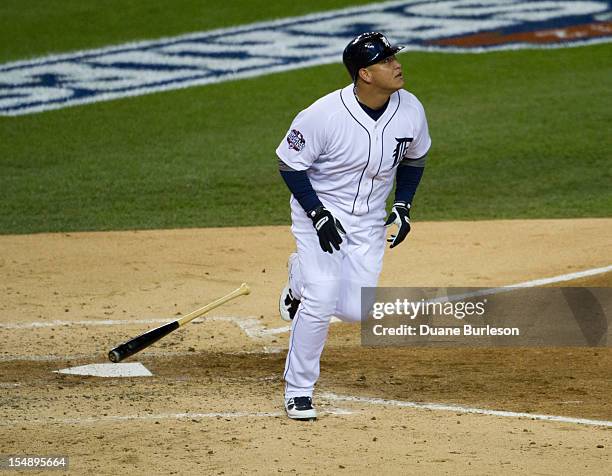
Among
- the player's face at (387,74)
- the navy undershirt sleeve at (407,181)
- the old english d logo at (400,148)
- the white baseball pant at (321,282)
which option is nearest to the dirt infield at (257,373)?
the white baseball pant at (321,282)

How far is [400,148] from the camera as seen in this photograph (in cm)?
599

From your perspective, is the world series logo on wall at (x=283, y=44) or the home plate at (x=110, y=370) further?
the world series logo on wall at (x=283, y=44)

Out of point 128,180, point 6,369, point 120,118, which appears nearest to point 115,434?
point 6,369

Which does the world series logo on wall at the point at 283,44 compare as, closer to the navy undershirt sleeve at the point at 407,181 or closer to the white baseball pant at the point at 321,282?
the navy undershirt sleeve at the point at 407,181

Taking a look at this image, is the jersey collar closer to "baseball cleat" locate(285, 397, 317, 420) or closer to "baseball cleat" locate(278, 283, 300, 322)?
"baseball cleat" locate(278, 283, 300, 322)

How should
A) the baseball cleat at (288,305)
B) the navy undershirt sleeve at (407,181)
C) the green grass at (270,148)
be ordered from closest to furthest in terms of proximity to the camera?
the navy undershirt sleeve at (407,181)
the baseball cleat at (288,305)
the green grass at (270,148)

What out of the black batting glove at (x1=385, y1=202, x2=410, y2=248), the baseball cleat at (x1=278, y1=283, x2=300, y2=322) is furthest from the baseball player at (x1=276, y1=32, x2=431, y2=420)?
the baseball cleat at (x1=278, y1=283, x2=300, y2=322)

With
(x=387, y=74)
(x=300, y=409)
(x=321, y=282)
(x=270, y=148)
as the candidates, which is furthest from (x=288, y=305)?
(x=270, y=148)

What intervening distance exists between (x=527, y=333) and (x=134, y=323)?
7.91 feet

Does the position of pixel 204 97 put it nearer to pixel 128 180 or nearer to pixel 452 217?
pixel 128 180

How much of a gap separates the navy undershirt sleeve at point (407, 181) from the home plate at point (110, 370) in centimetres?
167

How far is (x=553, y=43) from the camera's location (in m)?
16.1

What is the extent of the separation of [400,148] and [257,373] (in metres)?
1.52

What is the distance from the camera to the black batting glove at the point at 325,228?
5.70 metres
